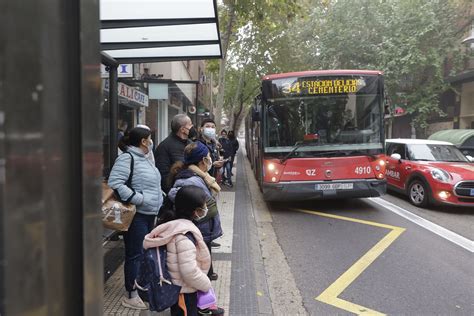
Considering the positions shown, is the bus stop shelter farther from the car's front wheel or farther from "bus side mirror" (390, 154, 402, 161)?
"bus side mirror" (390, 154, 402, 161)

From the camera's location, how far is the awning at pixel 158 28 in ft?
15.0

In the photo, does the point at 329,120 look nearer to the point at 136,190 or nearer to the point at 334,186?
the point at 334,186

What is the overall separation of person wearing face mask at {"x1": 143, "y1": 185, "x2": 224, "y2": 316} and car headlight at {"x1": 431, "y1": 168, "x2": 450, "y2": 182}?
22.5ft

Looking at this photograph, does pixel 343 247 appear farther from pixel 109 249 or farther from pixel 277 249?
pixel 109 249

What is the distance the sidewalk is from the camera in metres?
3.71

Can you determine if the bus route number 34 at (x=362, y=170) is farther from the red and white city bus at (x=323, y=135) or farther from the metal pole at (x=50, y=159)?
the metal pole at (x=50, y=159)

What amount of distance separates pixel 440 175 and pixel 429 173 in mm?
227

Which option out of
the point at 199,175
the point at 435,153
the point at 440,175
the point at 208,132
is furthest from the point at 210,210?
the point at 435,153

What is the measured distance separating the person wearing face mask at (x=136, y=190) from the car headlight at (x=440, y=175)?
662 centimetres

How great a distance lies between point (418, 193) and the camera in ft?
28.6

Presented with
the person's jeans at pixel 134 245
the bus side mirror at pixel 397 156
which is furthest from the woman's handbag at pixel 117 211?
the bus side mirror at pixel 397 156

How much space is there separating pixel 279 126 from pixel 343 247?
3028mm

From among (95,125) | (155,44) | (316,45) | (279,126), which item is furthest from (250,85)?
(95,125)

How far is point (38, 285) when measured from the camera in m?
0.81
